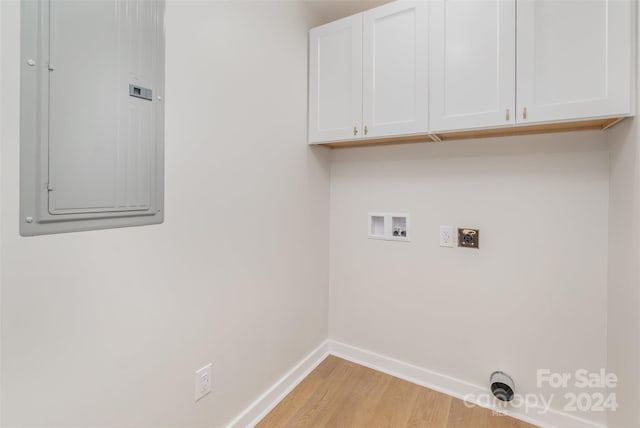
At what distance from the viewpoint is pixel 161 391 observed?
1175 mm

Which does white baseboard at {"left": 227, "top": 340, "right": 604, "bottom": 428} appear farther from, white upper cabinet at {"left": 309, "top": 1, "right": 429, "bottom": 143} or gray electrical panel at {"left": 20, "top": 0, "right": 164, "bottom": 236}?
white upper cabinet at {"left": 309, "top": 1, "right": 429, "bottom": 143}

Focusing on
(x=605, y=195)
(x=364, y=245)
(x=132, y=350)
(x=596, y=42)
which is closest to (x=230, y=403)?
(x=132, y=350)

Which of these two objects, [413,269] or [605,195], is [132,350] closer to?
[413,269]

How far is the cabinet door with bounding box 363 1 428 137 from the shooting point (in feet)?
5.32

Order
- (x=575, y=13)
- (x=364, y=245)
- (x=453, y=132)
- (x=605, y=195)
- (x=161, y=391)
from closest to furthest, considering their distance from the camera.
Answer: (x=161, y=391) → (x=575, y=13) → (x=605, y=195) → (x=453, y=132) → (x=364, y=245)

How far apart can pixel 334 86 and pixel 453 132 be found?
0.79 meters

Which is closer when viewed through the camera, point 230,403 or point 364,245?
point 230,403

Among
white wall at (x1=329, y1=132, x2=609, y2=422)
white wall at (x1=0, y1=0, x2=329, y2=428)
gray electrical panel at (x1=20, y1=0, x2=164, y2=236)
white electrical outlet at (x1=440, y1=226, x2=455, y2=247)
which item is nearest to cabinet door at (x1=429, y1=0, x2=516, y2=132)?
white wall at (x1=329, y1=132, x2=609, y2=422)

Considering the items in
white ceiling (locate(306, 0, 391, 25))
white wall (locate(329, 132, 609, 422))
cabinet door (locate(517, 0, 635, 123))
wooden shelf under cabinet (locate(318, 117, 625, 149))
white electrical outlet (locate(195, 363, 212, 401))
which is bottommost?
white electrical outlet (locate(195, 363, 212, 401))

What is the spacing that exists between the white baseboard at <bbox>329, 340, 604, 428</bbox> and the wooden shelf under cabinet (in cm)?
146

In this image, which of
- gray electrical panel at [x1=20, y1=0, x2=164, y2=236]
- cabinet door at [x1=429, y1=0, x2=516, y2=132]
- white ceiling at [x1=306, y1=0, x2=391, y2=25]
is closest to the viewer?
gray electrical panel at [x1=20, y1=0, x2=164, y2=236]

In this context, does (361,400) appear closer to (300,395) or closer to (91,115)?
(300,395)

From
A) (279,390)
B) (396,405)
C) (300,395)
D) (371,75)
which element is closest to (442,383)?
(396,405)

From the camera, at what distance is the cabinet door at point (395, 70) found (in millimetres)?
1623
